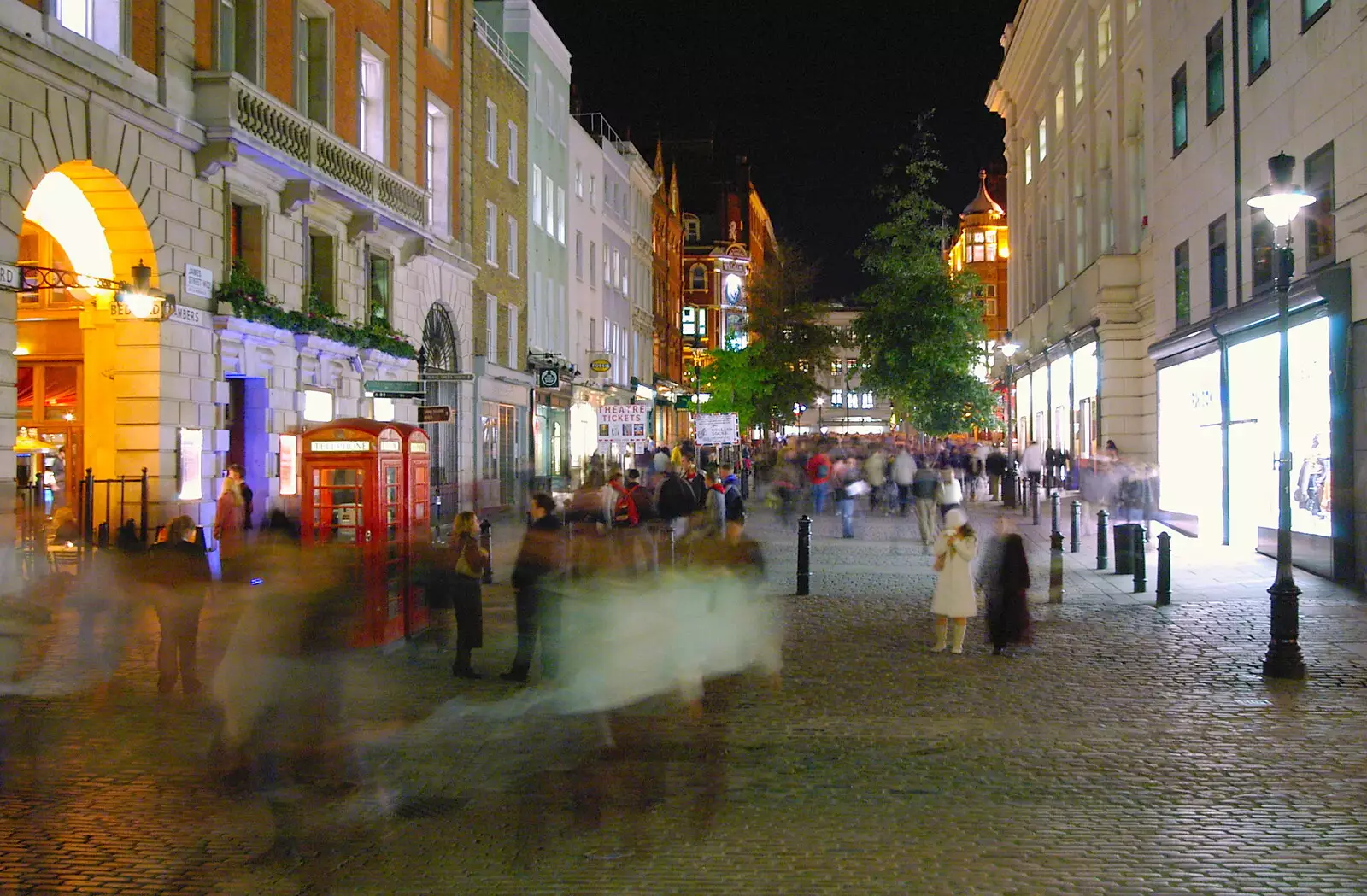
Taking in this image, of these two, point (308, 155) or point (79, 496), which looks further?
point (308, 155)

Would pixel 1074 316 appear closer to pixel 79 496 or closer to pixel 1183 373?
pixel 1183 373

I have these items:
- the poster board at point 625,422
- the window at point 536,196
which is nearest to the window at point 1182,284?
the poster board at point 625,422

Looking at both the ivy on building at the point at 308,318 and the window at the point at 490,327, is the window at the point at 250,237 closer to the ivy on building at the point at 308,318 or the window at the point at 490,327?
the ivy on building at the point at 308,318

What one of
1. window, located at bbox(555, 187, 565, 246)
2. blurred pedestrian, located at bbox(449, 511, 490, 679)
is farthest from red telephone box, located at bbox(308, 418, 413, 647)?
window, located at bbox(555, 187, 565, 246)

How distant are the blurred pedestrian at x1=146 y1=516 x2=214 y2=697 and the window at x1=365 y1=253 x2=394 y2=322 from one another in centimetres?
1835

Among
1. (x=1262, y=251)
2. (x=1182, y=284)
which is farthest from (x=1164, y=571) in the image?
(x=1182, y=284)

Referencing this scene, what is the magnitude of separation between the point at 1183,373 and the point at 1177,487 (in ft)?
8.82

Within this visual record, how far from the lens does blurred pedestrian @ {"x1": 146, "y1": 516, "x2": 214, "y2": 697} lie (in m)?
10.0

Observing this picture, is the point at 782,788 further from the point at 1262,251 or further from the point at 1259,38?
the point at 1259,38

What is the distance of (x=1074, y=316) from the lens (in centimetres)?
3959

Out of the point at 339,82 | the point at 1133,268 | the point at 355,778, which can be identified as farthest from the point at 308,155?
the point at 1133,268

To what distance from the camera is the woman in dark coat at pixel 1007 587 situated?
480 inches

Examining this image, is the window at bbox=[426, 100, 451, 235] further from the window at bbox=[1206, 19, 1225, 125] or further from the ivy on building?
the window at bbox=[1206, 19, 1225, 125]

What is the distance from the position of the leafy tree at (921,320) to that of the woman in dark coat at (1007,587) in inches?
1426
